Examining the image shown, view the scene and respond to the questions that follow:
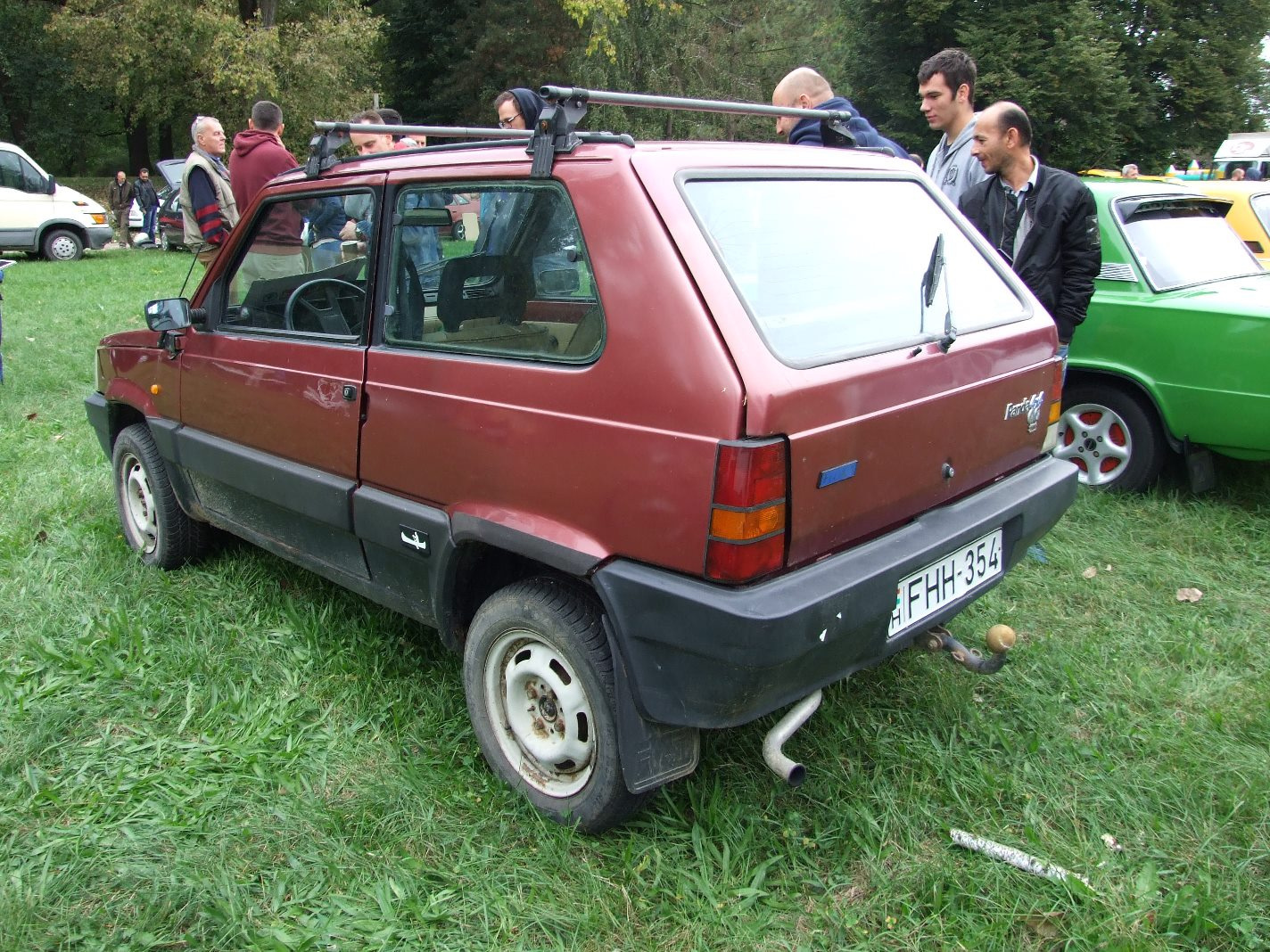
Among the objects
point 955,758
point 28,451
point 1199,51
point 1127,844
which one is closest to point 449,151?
point 955,758

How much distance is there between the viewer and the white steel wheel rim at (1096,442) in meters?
5.05

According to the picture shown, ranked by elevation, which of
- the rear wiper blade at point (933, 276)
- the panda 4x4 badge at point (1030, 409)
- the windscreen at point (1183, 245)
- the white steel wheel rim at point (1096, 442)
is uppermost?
the windscreen at point (1183, 245)

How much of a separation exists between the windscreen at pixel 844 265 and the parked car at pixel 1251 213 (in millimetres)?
4786

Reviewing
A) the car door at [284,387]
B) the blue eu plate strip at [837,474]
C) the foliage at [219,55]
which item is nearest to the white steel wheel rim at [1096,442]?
the blue eu plate strip at [837,474]

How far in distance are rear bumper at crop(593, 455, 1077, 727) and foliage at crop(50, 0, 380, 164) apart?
78.5 feet

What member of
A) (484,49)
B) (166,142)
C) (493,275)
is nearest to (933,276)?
(493,275)

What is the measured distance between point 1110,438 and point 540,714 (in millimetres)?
3708

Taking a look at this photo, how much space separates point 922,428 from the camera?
8.34ft

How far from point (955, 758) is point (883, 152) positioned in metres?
1.98

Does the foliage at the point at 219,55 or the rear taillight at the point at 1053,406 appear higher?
the foliage at the point at 219,55

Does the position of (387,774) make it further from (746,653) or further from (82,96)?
(82,96)

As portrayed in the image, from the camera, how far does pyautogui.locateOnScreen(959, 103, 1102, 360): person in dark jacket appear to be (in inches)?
173

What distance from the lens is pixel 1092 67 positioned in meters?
26.5

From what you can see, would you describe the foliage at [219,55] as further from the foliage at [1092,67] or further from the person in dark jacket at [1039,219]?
the person in dark jacket at [1039,219]
